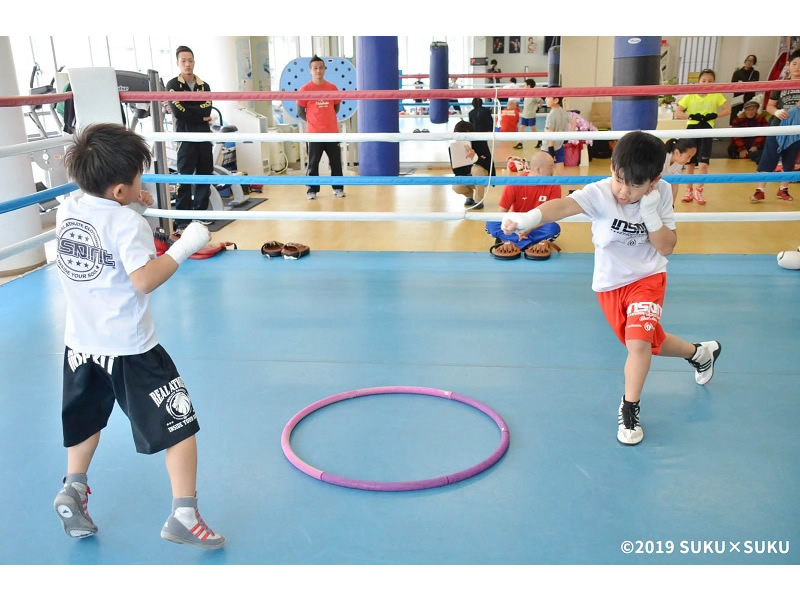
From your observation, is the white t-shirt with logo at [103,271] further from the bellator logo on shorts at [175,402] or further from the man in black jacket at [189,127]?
the man in black jacket at [189,127]

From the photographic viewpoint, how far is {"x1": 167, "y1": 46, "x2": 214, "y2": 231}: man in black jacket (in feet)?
17.8

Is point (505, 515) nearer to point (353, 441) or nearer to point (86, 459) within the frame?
point (353, 441)

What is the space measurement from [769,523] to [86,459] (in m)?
1.81

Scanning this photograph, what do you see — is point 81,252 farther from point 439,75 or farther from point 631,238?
point 439,75

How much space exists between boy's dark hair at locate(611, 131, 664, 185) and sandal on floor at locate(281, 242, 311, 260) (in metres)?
2.81

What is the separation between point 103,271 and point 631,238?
1.63m

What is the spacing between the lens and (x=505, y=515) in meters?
1.97

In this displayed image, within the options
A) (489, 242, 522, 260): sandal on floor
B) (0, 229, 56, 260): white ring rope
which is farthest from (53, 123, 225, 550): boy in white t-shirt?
(489, 242, 522, 260): sandal on floor

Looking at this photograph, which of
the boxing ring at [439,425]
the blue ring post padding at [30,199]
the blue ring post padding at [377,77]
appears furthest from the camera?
the blue ring post padding at [377,77]

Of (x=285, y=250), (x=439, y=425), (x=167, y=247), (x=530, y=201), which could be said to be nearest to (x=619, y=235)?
(x=439, y=425)

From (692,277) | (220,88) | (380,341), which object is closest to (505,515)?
(380,341)

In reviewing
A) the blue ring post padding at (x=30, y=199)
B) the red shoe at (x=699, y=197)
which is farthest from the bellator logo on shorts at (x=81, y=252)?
the red shoe at (x=699, y=197)

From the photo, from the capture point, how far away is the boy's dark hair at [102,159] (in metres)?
1.69

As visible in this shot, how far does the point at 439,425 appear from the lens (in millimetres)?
2484
